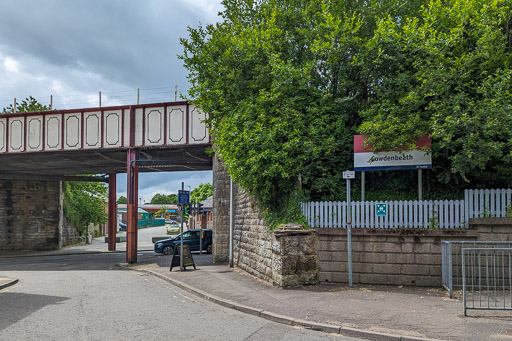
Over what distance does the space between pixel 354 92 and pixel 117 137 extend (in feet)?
48.8

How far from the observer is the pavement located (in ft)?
23.4

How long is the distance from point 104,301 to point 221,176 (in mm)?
11562

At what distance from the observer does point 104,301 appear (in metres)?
10.8

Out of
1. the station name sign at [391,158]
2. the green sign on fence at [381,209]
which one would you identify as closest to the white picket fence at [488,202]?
the station name sign at [391,158]

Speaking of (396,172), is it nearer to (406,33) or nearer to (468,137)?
(468,137)

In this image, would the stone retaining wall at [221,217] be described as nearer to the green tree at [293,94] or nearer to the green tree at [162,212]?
the green tree at [293,94]

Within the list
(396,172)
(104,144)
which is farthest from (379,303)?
(104,144)

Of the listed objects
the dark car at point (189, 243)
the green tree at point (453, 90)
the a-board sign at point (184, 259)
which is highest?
the green tree at point (453, 90)

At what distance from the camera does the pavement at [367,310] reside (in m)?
7.12

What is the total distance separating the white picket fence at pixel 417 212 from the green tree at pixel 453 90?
70cm

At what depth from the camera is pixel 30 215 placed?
35344mm

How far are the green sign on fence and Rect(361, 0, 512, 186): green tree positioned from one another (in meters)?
1.59

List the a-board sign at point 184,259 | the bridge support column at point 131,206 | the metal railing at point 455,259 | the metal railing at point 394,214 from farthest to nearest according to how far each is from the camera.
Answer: the bridge support column at point 131,206
the a-board sign at point 184,259
the metal railing at point 394,214
the metal railing at point 455,259

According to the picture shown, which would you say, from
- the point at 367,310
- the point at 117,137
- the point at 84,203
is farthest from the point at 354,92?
the point at 84,203
